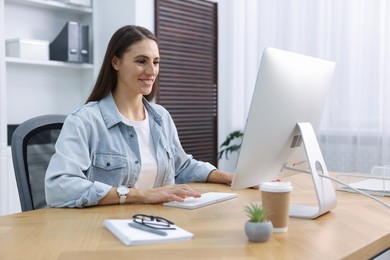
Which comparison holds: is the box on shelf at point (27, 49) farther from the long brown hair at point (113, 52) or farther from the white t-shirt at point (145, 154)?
the white t-shirt at point (145, 154)

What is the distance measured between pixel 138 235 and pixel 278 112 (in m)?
0.51

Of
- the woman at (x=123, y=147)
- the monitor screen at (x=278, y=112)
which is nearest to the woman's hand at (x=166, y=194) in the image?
the woman at (x=123, y=147)

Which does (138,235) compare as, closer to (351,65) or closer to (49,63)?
(49,63)

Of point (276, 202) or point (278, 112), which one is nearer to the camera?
point (276, 202)

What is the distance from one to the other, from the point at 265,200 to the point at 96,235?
0.43 meters

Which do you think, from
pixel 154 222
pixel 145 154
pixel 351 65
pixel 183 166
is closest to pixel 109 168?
pixel 145 154

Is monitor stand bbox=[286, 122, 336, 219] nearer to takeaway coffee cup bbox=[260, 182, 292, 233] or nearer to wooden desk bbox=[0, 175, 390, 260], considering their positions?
wooden desk bbox=[0, 175, 390, 260]

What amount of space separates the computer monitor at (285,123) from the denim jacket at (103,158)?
1.59 ft

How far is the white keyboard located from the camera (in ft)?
5.06

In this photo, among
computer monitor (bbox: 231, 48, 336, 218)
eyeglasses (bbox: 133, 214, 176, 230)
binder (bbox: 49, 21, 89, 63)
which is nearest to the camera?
eyeglasses (bbox: 133, 214, 176, 230)

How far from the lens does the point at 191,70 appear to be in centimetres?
422

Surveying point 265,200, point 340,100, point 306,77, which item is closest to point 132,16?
point 340,100

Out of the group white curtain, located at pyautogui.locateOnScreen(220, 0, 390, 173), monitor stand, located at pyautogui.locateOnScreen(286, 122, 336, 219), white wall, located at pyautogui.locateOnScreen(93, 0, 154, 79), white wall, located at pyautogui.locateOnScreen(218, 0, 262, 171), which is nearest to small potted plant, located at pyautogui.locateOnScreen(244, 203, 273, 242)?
monitor stand, located at pyautogui.locateOnScreen(286, 122, 336, 219)

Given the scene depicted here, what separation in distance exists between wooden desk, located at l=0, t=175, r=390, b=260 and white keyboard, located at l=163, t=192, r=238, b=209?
0.03m
